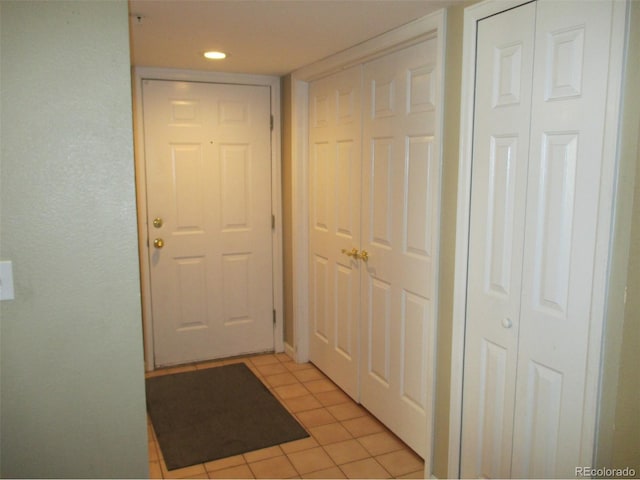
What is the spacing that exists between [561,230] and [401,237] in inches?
39.8

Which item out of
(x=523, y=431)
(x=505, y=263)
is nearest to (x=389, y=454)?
(x=523, y=431)

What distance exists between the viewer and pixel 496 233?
2006 millimetres

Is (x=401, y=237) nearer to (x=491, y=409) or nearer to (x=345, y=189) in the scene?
(x=345, y=189)

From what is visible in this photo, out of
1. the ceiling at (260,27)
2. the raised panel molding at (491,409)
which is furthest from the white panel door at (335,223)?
the raised panel molding at (491,409)

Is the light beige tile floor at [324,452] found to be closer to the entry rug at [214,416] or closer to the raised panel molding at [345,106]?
the entry rug at [214,416]

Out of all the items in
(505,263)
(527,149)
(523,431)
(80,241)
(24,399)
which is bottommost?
(523,431)

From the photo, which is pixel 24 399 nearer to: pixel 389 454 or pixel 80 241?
pixel 80 241

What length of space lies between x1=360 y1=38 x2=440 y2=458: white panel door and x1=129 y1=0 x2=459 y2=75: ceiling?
26 cm

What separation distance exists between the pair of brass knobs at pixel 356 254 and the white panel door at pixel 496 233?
3.07 feet

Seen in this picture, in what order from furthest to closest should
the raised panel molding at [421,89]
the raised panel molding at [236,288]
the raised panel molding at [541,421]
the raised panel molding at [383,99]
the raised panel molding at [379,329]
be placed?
the raised panel molding at [236,288]
the raised panel molding at [379,329]
the raised panel molding at [383,99]
the raised panel molding at [421,89]
the raised panel molding at [541,421]

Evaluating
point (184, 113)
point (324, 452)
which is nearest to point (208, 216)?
point (184, 113)

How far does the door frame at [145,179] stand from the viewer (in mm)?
3533

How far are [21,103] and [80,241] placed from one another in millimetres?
404

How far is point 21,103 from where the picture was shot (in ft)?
4.79
